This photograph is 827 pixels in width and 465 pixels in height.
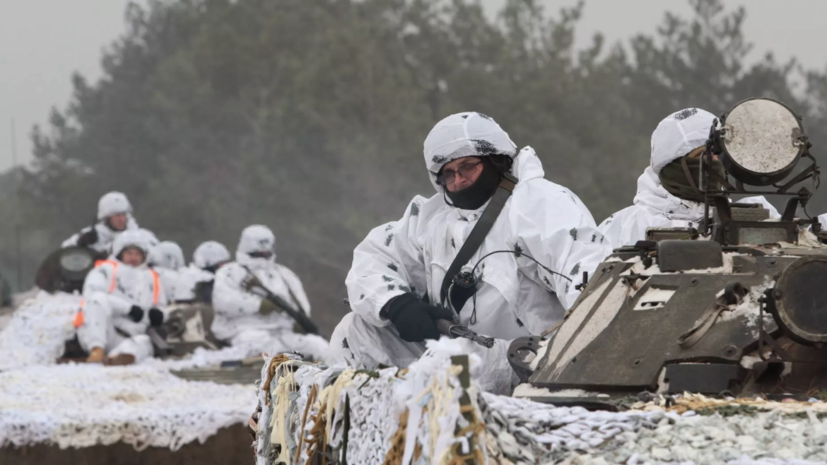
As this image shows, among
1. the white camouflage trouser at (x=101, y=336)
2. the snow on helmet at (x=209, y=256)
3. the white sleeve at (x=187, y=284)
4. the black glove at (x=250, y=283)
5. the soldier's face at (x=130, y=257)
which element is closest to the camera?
the white camouflage trouser at (x=101, y=336)

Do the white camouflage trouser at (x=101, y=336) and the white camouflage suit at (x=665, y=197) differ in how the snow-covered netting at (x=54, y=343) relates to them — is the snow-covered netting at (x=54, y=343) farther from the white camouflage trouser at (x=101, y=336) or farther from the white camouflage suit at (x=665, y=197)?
the white camouflage suit at (x=665, y=197)

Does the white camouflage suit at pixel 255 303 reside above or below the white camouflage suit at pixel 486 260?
above

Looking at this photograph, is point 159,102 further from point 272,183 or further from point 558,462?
point 558,462

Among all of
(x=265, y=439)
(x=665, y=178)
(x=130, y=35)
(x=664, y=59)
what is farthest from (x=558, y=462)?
(x=130, y=35)

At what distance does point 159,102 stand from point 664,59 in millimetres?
12801

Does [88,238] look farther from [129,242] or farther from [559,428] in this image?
[559,428]

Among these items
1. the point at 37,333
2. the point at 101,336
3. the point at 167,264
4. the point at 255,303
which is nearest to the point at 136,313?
the point at 101,336

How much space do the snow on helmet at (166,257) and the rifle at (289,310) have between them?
12.0ft

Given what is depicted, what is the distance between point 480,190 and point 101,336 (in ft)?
37.3

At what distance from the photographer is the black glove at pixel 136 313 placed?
18.1 metres

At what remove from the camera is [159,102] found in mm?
39031

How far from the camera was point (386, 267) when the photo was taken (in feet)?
23.2

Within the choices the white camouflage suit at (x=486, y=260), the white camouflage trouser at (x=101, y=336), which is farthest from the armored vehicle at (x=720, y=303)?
the white camouflage trouser at (x=101, y=336)

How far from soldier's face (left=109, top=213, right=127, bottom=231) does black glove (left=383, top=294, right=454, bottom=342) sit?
14.6 meters
